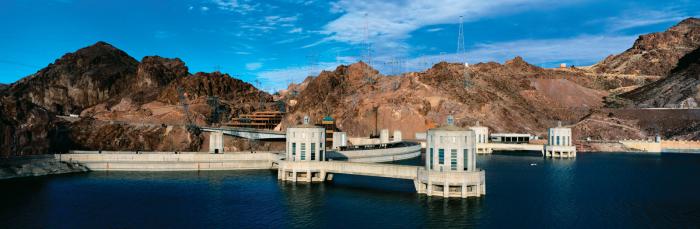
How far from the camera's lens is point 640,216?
6769 cm

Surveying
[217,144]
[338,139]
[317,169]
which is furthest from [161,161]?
[338,139]

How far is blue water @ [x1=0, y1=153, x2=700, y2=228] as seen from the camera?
62.8m

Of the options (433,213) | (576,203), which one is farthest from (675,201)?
(433,213)

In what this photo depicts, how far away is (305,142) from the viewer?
94.2 m

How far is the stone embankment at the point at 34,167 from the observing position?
99750 millimetres

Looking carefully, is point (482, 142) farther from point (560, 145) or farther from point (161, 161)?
point (161, 161)

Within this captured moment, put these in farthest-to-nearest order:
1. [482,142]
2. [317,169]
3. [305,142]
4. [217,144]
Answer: [482,142], [217,144], [305,142], [317,169]

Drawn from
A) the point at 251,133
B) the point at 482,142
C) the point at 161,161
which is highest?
the point at 251,133

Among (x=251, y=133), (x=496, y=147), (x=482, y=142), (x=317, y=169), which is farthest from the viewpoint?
(x=482, y=142)

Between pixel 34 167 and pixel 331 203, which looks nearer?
pixel 331 203

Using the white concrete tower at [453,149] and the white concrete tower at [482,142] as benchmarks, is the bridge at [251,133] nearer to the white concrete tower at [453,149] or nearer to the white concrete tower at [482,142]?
the white concrete tower at [482,142]

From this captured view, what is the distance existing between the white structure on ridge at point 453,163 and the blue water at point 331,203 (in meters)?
2.81

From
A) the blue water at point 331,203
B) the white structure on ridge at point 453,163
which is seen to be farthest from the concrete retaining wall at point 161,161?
the white structure on ridge at point 453,163

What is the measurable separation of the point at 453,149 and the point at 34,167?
8347cm
